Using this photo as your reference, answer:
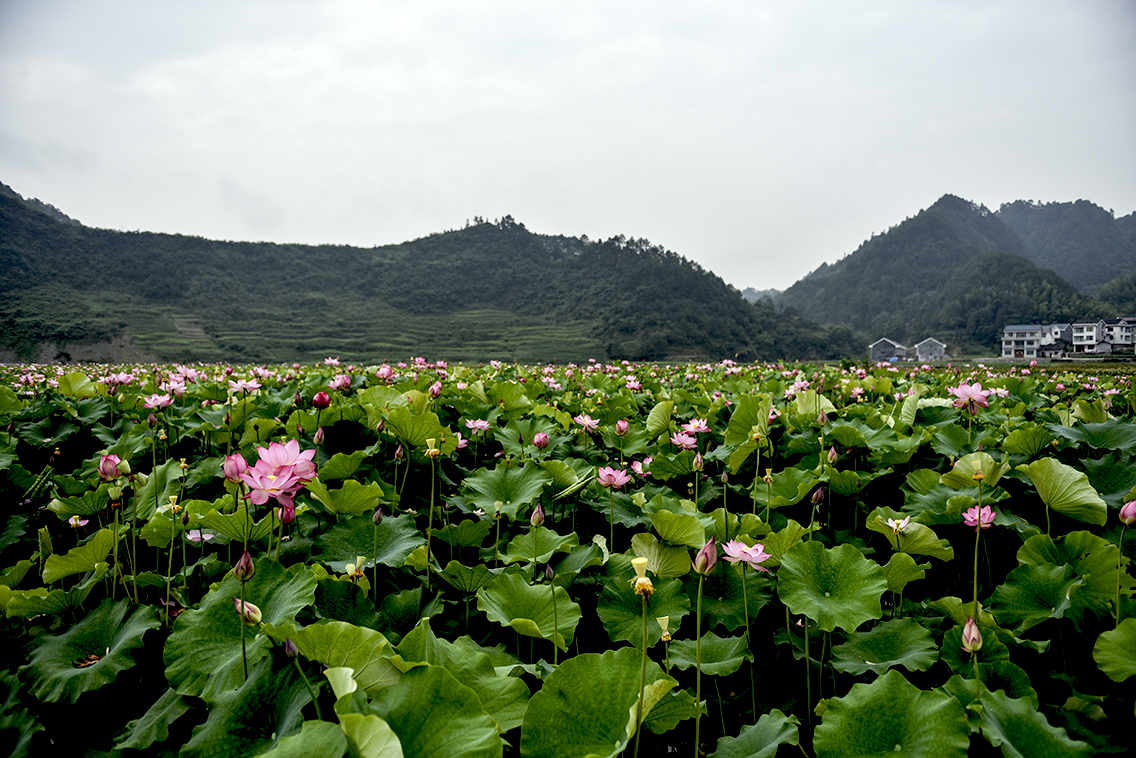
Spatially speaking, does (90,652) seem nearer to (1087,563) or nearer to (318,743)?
(318,743)

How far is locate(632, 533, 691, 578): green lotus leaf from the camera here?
4.03 ft

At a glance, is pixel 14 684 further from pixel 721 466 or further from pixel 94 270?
pixel 94 270

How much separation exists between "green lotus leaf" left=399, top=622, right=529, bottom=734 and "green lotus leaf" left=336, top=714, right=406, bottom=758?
8.6 inches

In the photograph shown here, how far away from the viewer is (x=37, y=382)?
4352 mm

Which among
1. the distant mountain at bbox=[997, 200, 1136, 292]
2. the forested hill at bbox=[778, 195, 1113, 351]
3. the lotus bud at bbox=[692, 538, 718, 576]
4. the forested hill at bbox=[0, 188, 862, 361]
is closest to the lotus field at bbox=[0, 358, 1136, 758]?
the lotus bud at bbox=[692, 538, 718, 576]

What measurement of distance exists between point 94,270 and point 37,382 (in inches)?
3366

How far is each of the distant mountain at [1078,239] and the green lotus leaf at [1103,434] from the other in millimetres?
129528

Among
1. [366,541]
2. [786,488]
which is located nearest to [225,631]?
[366,541]

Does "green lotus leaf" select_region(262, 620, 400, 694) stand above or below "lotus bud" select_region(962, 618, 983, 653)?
above

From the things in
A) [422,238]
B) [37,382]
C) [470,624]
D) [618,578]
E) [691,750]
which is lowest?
[691,750]

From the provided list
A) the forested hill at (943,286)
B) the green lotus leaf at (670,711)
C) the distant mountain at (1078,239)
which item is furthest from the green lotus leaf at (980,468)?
the distant mountain at (1078,239)

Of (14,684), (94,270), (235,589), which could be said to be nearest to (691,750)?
(235,589)

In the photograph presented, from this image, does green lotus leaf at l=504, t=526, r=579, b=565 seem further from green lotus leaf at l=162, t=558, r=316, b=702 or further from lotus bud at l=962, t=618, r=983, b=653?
lotus bud at l=962, t=618, r=983, b=653

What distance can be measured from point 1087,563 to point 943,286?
114 metres
